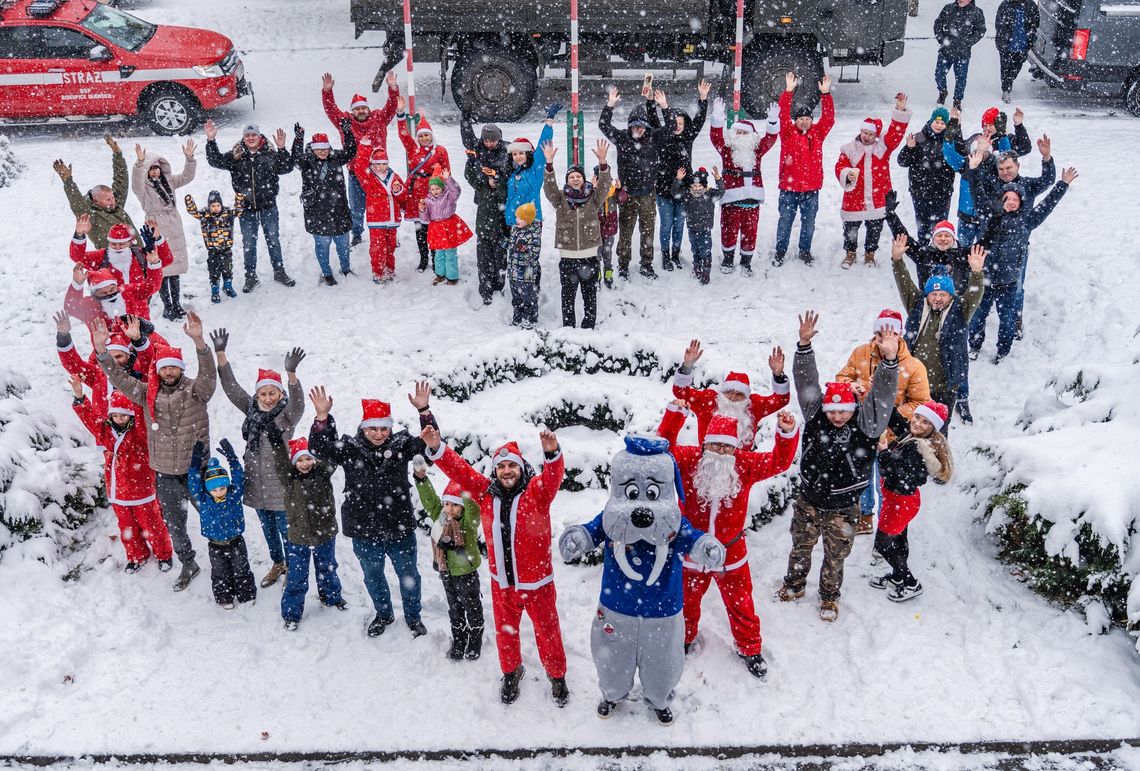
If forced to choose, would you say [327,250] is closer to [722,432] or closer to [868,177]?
[868,177]

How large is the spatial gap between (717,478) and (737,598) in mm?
738

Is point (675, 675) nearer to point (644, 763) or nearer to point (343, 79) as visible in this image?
point (644, 763)

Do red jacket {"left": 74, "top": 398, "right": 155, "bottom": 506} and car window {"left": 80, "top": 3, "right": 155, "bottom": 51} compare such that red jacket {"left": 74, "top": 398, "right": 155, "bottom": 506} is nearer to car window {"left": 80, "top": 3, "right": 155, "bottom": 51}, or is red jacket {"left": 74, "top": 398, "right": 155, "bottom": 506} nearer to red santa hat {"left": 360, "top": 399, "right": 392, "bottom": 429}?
red santa hat {"left": 360, "top": 399, "right": 392, "bottom": 429}

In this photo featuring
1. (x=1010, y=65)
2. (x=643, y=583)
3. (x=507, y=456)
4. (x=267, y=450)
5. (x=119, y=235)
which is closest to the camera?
(x=643, y=583)

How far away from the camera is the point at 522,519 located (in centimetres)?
501

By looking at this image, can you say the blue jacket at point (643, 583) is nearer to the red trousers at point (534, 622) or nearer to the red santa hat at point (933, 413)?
the red trousers at point (534, 622)

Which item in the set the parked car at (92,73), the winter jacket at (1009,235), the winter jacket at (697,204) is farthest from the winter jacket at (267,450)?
the parked car at (92,73)

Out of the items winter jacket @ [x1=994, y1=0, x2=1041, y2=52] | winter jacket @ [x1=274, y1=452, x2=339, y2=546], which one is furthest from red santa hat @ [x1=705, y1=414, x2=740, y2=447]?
winter jacket @ [x1=994, y1=0, x2=1041, y2=52]

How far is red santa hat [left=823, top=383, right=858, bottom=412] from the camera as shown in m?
5.37

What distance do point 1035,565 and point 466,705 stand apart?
11.4 feet

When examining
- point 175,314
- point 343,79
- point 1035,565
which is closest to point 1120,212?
point 1035,565

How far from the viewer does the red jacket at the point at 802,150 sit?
9039mm

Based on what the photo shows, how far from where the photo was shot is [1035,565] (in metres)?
5.82

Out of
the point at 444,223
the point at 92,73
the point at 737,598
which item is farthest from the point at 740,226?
the point at 92,73
